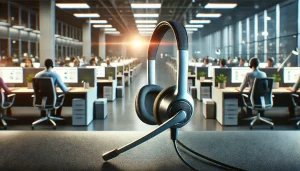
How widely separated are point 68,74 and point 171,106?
669 cm

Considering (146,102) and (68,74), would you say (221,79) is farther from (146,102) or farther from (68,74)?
(146,102)

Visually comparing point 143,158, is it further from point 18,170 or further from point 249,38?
point 249,38

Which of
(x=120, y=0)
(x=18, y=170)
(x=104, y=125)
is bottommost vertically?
(x=104, y=125)

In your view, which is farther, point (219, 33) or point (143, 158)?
point (219, 33)

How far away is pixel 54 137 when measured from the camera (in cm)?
108

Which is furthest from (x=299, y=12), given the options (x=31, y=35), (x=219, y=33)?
(x=219, y=33)

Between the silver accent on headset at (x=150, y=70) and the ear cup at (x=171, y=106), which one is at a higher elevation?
the silver accent on headset at (x=150, y=70)

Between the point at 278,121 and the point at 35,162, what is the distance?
6.61 m

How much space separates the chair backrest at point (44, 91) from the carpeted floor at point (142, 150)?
4.94 meters

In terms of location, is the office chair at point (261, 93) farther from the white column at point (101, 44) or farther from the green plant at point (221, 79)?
the white column at point (101, 44)

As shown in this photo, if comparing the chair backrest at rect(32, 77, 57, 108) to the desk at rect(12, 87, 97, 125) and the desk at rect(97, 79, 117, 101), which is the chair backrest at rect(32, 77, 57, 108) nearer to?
the desk at rect(12, 87, 97, 125)

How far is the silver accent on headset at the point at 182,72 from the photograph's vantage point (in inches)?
32.6

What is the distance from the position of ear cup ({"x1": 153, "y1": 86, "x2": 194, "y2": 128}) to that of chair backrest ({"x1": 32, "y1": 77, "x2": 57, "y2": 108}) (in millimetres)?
5272

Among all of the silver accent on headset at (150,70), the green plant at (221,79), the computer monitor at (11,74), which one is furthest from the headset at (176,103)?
the computer monitor at (11,74)
